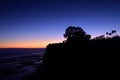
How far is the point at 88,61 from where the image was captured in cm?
1995

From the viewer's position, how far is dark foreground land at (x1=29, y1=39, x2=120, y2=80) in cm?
1681

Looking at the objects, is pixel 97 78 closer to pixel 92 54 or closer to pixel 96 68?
pixel 96 68

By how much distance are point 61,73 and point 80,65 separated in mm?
5062

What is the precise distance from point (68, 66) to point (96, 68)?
257 inches

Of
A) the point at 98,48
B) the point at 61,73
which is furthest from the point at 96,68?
the point at 61,73

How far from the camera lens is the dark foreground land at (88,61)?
16.8 meters

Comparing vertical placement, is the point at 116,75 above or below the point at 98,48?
below

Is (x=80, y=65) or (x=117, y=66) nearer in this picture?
(x=117, y=66)

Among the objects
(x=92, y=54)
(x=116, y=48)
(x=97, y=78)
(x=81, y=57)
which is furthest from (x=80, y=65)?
(x=116, y=48)

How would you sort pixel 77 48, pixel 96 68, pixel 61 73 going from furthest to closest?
pixel 61 73, pixel 77 48, pixel 96 68

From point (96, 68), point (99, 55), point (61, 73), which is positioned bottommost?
point (61, 73)

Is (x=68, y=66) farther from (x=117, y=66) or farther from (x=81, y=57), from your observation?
(x=117, y=66)

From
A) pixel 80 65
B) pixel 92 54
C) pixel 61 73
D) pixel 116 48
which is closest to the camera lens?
pixel 116 48

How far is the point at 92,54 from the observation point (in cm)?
1981
